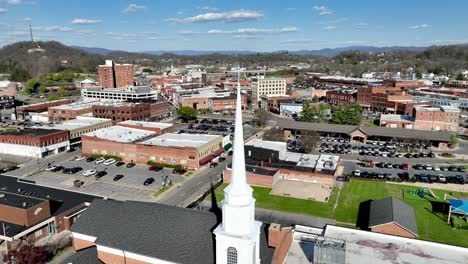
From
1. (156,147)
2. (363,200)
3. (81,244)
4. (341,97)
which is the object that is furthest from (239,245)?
(341,97)

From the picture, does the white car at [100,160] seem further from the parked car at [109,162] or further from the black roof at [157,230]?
the black roof at [157,230]

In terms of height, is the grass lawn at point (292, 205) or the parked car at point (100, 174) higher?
the parked car at point (100, 174)

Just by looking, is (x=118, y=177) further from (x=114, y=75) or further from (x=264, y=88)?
(x=114, y=75)

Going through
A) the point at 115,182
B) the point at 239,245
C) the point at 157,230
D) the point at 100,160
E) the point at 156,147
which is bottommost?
the point at 115,182

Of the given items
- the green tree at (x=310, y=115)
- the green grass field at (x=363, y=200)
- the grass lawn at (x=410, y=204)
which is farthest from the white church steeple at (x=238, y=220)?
the green tree at (x=310, y=115)

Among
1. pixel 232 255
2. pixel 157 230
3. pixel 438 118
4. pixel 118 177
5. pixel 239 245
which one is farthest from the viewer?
pixel 438 118

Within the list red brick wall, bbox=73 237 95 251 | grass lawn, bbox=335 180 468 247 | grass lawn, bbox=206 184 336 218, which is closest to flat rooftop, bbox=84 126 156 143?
grass lawn, bbox=206 184 336 218

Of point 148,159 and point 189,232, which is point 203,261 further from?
point 148,159

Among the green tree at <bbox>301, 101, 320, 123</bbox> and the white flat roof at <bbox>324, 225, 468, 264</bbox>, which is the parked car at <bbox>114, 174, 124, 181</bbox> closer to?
the white flat roof at <bbox>324, 225, 468, 264</bbox>
